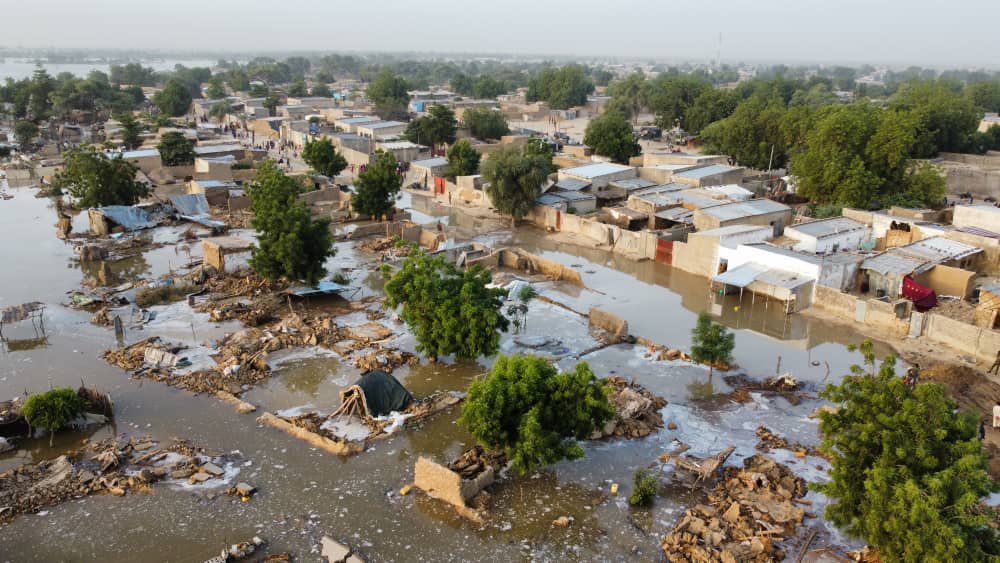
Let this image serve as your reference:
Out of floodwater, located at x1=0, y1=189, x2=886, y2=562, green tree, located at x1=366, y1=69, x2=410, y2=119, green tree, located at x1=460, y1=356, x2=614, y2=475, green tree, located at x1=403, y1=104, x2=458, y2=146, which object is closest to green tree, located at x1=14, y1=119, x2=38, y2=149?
green tree, located at x1=403, y1=104, x2=458, y2=146

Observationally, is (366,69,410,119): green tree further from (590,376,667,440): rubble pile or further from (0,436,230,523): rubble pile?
(0,436,230,523): rubble pile

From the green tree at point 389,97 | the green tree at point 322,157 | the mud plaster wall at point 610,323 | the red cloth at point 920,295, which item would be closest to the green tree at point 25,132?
the green tree at point 322,157

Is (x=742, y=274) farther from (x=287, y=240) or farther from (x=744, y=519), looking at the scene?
(x=287, y=240)

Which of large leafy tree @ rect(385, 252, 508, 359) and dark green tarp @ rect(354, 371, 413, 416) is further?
large leafy tree @ rect(385, 252, 508, 359)

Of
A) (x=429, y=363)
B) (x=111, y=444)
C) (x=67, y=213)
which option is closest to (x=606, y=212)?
(x=429, y=363)

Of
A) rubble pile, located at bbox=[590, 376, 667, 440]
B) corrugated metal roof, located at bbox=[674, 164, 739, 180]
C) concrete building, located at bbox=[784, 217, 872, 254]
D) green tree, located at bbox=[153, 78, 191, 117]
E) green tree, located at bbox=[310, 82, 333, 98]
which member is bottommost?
rubble pile, located at bbox=[590, 376, 667, 440]

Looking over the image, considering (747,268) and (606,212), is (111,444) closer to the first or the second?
(747,268)

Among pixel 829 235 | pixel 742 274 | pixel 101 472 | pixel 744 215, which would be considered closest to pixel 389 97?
pixel 744 215
